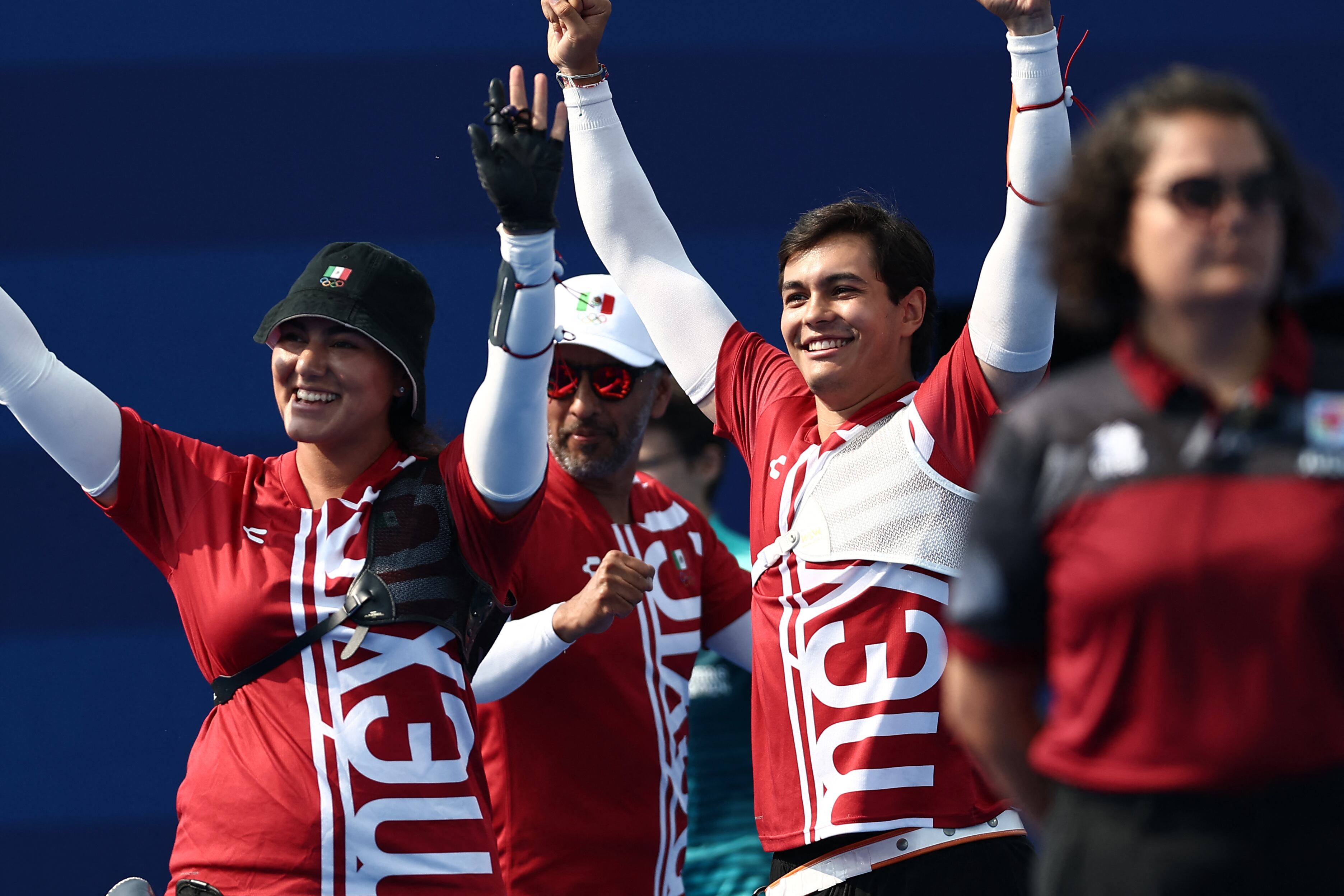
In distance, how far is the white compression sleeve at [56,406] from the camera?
2.22 metres

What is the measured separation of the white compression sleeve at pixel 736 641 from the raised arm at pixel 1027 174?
1103 millimetres

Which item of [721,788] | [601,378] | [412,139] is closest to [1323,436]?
[601,378]

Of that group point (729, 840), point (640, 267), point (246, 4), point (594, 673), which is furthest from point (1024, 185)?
point (246, 4)

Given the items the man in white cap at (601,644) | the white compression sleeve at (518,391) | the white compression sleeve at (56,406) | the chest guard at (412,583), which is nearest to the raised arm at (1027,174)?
the white compression sleeve at (518,391)

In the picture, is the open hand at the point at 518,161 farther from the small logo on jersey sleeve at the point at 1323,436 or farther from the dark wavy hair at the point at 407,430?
the small logo on jersey sleeve at the point at 1323,436

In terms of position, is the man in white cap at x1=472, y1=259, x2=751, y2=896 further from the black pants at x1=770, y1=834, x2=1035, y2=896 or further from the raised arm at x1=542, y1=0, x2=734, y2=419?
the black pants at x1=770, y1=834, x2=1035, y2=896

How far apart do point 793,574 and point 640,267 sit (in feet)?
2.47

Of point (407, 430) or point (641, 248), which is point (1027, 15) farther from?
point (407, 430)

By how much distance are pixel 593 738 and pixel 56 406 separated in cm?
117

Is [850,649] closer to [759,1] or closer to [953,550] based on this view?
[953,550]

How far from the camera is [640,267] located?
2787mm

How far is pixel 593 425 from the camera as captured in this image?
3072 millimetres

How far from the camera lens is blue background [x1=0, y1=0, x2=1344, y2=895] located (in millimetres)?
3936

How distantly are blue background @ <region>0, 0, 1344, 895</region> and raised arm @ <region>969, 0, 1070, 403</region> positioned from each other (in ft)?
5.98
